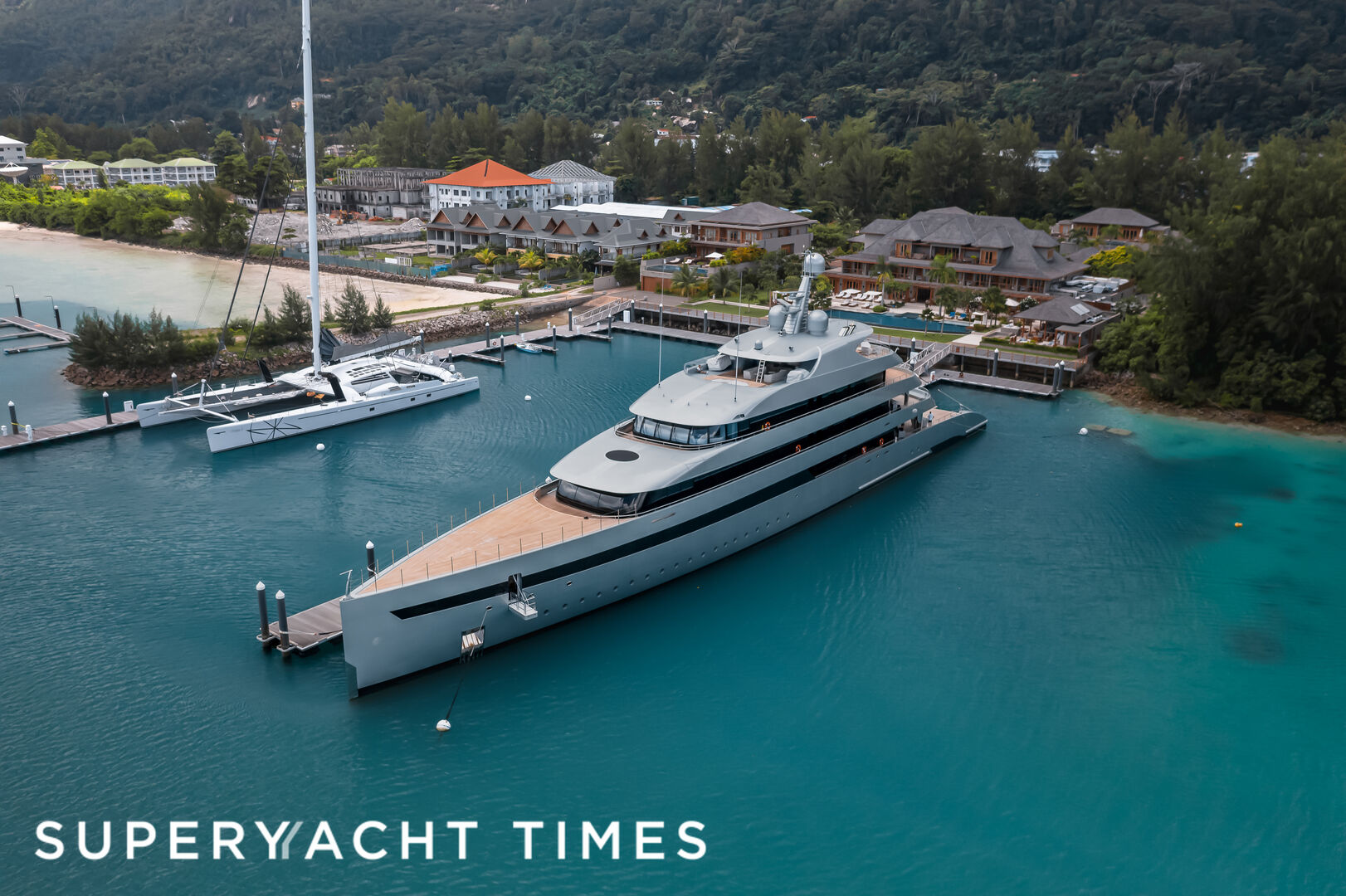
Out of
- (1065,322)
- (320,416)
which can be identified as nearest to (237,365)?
(320,416)

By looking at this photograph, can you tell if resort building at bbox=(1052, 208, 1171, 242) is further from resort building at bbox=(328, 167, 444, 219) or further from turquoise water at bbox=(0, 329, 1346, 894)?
resort building at bbox=(328, 167, 444, 219)

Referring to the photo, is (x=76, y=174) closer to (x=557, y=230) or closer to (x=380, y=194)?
(x=380, y=194)

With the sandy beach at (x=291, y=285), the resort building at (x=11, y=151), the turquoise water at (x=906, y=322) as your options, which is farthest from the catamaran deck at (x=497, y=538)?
the resort building at (x=11, y=151)

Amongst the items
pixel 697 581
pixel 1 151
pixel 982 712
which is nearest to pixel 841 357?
pixel 697 581

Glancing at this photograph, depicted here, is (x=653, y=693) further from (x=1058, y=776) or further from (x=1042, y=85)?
(x=1042, y=85)

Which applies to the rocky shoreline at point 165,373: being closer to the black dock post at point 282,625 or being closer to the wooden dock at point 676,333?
the wooden dock at point 676,333
